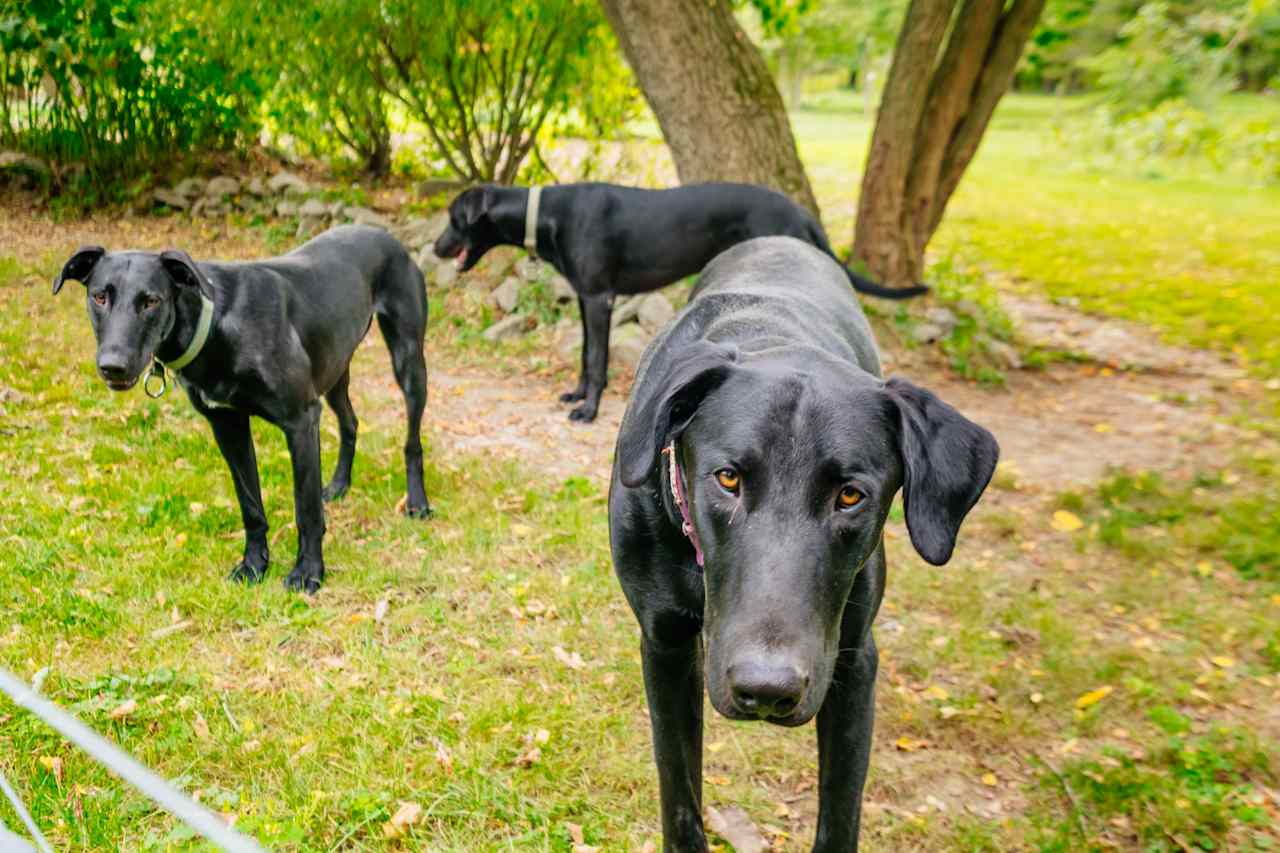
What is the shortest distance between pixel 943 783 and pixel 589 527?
226cm

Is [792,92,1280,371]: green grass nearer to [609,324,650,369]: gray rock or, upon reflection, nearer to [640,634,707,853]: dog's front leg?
[609,324,650,369]: gray rock

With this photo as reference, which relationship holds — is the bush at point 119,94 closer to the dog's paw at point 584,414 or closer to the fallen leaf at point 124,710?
the dog's paw at point 584,414

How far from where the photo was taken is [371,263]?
5.27 meters

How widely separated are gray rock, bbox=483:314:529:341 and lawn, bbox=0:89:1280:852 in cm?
245

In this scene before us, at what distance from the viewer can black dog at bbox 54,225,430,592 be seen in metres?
3.91

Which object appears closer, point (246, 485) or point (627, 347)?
point (246, 485)

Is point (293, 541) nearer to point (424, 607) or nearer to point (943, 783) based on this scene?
point (424, 607)

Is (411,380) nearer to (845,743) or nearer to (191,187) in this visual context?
(845,743)

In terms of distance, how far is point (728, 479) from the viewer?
2102mm

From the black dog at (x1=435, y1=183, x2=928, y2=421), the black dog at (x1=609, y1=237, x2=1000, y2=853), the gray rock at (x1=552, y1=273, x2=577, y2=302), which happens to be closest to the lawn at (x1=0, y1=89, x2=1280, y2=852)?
the black dog at (x1=609, y1=237, x2=1000, y2=853)

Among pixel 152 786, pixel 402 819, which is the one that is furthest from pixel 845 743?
pixel 152 786

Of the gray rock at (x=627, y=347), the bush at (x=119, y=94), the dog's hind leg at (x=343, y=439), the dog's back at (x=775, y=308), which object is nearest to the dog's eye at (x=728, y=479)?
the dog's back at (x=775, y=308)

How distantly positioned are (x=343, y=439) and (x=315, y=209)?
22.4ft

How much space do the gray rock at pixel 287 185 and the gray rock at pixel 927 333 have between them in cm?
731
